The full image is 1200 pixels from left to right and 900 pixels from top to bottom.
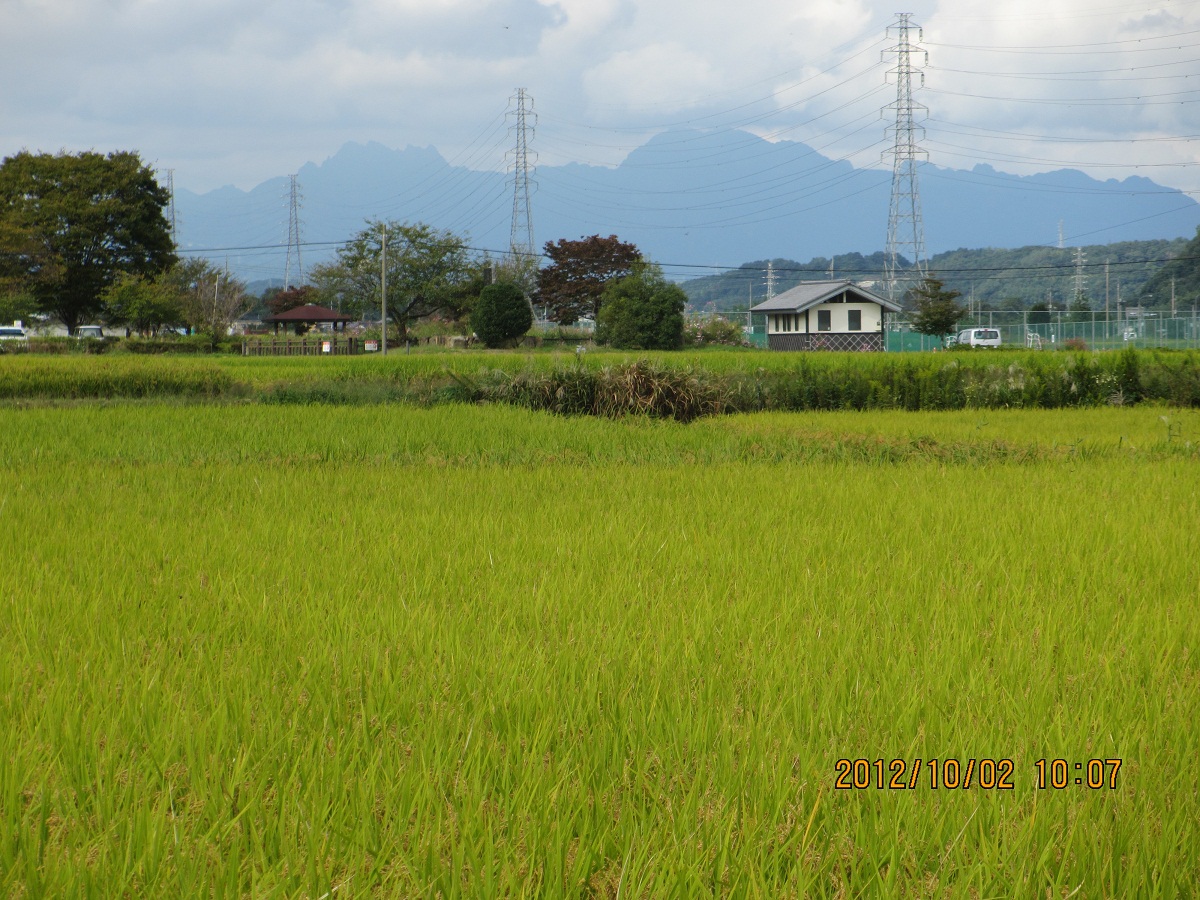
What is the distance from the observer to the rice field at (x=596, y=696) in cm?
186

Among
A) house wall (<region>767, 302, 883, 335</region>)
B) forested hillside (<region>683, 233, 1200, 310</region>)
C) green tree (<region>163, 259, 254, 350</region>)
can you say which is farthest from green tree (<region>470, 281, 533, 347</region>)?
forested hillside (<region>683, 233, 1200, 310</region>)

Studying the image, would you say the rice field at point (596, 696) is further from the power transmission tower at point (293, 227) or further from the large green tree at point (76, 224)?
the power transmission tower at point (293, 227)

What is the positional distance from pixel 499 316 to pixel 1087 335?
26.4 meters

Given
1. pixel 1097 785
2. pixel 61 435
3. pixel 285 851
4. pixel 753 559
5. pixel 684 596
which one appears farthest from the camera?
pixel 61 435

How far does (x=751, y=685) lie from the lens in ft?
Result: 9.19

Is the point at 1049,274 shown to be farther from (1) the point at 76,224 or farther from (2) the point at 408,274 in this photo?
(1) the point at 76,224

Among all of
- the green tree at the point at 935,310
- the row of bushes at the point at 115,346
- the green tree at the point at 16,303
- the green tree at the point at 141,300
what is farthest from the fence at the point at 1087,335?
the green tree at the point at 16,303

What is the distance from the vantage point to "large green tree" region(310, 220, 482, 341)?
182ft

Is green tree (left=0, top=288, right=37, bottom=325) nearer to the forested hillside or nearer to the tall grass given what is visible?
the tall grass

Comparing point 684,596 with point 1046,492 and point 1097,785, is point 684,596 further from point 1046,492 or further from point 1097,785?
point 1046,492

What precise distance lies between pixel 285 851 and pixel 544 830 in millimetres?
481

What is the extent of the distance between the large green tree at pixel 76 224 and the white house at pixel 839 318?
101ft

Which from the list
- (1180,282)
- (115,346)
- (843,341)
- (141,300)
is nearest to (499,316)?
(141,300)

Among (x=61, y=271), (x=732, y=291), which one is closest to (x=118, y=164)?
(x=61, y=271)
